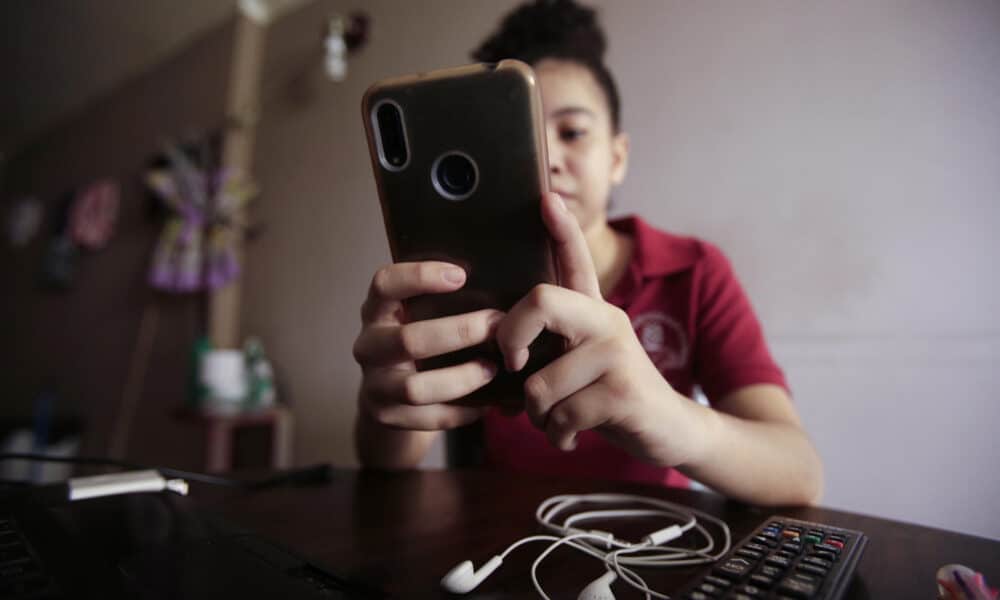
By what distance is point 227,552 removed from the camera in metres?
0.31

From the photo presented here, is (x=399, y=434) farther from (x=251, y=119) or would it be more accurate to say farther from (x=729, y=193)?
(x=251, y=119)

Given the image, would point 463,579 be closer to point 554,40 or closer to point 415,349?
point 415,349

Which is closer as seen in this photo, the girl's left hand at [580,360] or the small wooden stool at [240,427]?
the girl's left hand at [580,360]

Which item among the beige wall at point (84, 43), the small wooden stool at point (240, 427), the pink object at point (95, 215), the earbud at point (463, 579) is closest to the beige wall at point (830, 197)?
the earbud at point (463, 579)

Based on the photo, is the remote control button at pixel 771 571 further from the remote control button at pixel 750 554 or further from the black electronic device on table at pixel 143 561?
the black electronic device on table at pixel 143 561

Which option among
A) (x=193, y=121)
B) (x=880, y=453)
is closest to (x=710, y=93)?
(x=880, y=453)

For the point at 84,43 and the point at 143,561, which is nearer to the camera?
the point at 143,561

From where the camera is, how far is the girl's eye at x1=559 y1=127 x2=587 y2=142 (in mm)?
538

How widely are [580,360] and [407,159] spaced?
0.16 metres

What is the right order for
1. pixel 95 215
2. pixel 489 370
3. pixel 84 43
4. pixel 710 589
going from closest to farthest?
1. pixel 710 589
2. pixel 489 370
3. pixel 84 43
4. pixel 95 215

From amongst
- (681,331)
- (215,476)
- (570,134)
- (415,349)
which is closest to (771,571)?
(415,349)

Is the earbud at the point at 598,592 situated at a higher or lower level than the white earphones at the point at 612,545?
higher

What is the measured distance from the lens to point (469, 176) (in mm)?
285

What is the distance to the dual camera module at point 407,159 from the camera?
281mm
